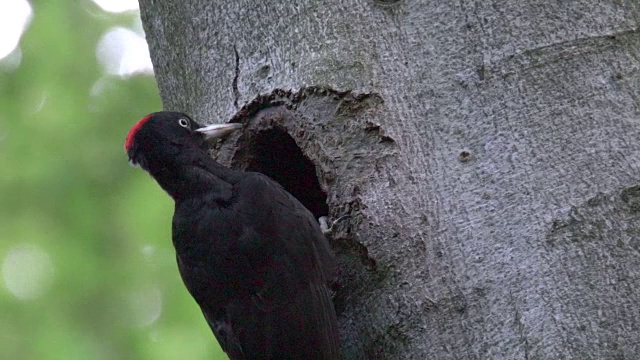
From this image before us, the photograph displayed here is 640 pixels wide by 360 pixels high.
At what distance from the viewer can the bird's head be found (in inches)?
134

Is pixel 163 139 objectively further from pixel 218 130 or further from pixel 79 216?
pixel 79 216

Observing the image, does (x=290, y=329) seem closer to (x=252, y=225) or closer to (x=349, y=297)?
(x=349, y=297)

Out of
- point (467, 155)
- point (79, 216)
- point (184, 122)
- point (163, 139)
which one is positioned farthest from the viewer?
point (79, 216)

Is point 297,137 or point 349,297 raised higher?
point 297,137

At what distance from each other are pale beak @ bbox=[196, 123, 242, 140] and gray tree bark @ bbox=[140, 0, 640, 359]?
6 centimetres

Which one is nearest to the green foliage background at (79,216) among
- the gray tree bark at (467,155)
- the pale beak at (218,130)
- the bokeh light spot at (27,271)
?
the bokeh light spot at (27,271)

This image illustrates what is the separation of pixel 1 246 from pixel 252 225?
246cm

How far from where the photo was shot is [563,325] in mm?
2268

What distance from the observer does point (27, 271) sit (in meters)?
4.90

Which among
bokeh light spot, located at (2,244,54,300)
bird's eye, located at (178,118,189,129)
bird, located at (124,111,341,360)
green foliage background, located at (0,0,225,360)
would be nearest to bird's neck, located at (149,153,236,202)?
bird, located at (124,111,341,360)

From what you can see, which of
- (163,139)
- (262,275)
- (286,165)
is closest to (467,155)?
(262,275)

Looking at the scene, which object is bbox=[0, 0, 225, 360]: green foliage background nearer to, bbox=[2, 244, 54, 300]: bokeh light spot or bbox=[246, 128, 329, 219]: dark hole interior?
bbox=[2, 244, 54, 300]: bokeh light spot

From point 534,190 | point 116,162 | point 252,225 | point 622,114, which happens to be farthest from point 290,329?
point 116,162

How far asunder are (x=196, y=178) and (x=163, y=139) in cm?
27
